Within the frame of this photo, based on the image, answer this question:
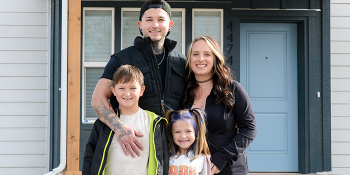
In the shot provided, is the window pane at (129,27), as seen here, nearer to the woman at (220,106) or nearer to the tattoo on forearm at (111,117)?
the woman at (220,106)

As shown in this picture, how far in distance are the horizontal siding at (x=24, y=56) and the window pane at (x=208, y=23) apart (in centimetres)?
209

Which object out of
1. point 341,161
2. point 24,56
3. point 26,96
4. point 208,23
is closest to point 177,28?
point 208,23

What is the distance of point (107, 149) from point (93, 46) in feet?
8.92

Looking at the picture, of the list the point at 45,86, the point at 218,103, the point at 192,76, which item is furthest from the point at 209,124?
the point at 45,86

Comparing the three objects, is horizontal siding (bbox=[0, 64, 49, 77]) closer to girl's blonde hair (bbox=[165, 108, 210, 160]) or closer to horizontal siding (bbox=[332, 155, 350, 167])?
girl's blonde hair (bbox=[165, 108, 210, 160])

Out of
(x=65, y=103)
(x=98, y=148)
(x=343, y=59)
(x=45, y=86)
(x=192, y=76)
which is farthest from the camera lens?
(x=343, y=59)

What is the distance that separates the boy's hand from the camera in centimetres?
171

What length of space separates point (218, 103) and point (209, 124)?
148 mm

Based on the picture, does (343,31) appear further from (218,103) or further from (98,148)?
(98,148)

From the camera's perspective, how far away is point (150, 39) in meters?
2.02

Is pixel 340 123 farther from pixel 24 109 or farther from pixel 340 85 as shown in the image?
pixel 24 109

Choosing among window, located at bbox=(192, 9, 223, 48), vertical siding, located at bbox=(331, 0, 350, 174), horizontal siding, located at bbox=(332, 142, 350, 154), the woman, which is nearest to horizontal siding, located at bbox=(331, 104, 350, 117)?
vertical siding, located at bbox=(331, 0, 350, 174)

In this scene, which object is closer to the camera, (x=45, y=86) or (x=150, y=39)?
(x=150, y=39)

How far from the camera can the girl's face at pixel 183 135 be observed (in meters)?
1.84
